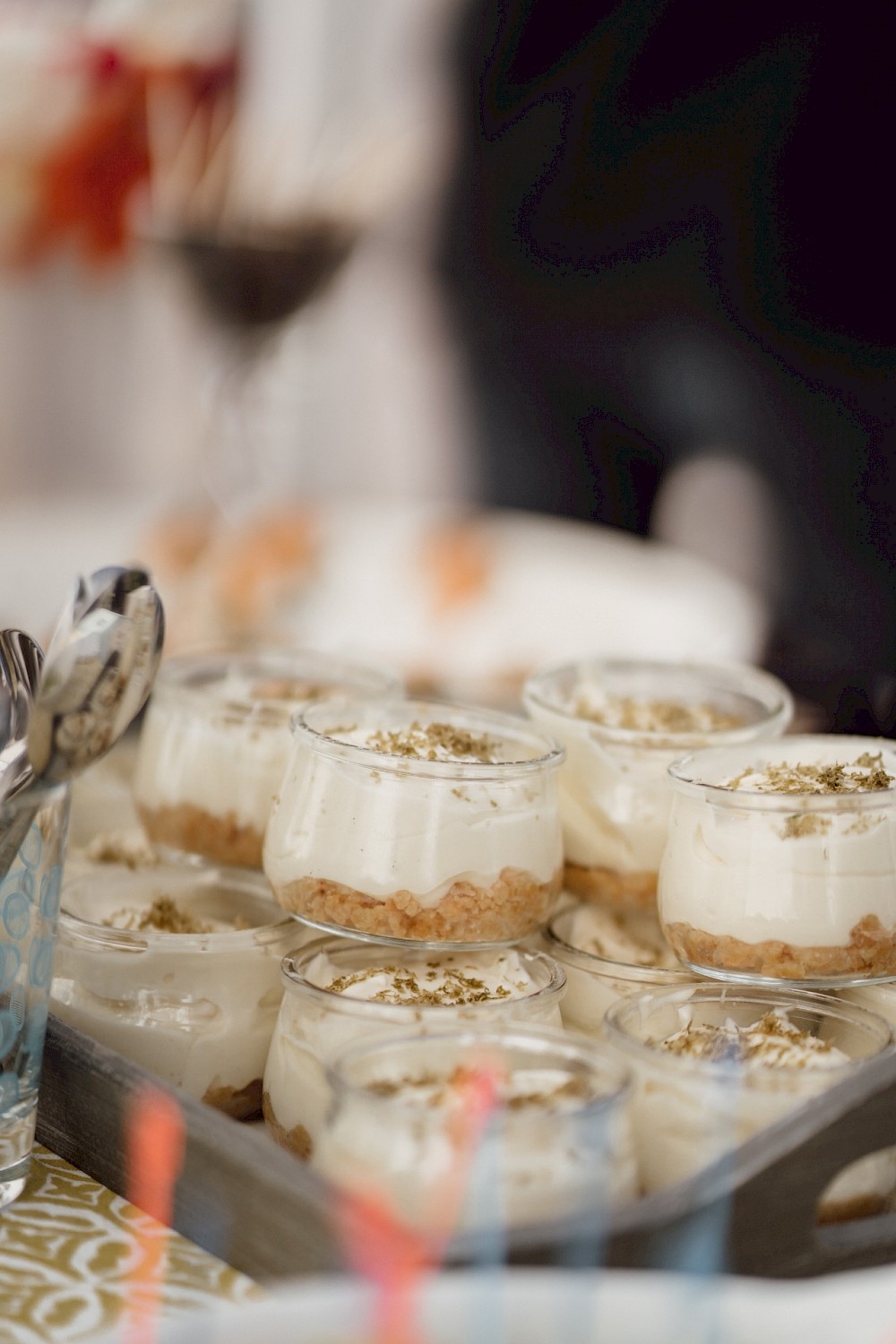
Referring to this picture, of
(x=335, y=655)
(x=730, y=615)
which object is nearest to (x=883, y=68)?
(x=730, y=615)

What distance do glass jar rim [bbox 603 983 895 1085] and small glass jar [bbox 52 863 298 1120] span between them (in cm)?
23

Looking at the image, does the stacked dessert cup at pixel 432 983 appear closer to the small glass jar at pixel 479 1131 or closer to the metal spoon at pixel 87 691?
the small glass jar at pixel 479 1131

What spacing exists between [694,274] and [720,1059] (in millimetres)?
2028

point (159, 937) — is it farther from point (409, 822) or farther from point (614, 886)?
point (614, 886)

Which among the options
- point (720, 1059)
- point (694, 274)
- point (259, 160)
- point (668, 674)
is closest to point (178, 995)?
point (720, 1059)

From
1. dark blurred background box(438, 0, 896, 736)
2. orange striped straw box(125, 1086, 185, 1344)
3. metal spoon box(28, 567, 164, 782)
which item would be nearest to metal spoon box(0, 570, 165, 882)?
metal spoon box(28, 567, 164, 782)

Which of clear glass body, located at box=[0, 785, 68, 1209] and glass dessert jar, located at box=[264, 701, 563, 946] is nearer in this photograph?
clear glass body, located at box=[0, 785, 68, 1209]

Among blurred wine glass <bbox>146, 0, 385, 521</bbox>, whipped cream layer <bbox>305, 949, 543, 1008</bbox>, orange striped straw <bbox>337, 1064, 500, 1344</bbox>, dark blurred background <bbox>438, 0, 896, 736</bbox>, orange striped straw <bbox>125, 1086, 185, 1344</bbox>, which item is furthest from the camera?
blurred wine glass <bbox>146, 0, 385, 521</bbox>

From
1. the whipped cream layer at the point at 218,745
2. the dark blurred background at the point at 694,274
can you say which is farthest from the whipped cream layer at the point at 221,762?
the dark blurred background at the point at 694,274

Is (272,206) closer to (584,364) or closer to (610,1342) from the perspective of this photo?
(584,364)

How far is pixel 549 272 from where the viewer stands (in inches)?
108

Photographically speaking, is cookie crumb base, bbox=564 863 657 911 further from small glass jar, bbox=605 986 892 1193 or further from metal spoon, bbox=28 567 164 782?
metal spoon, bbox=28 567 164 782

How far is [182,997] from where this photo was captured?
898 millimetres

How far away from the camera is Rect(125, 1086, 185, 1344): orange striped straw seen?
75 cm
